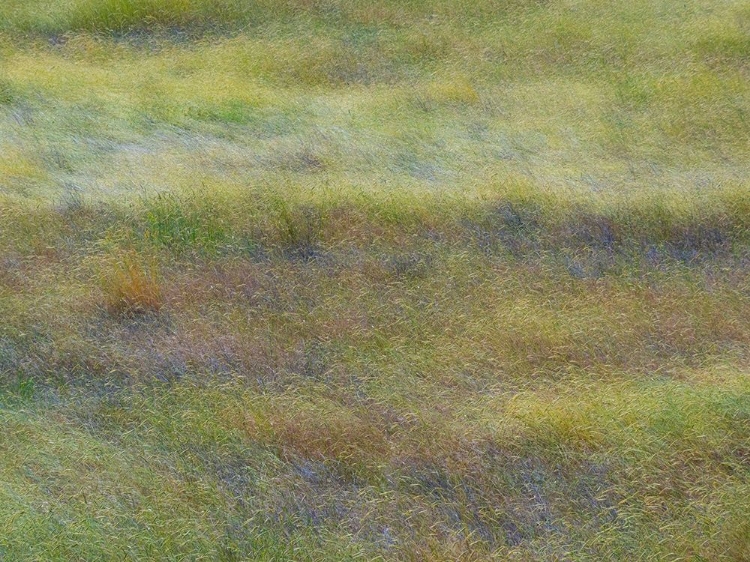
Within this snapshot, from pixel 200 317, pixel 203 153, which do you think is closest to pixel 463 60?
pixel 203 153

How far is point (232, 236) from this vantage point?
8445 mm

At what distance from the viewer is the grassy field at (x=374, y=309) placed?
15.6 feet

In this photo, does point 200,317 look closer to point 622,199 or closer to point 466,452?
point 466,452

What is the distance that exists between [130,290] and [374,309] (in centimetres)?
205

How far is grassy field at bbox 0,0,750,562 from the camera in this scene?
4.76 meters

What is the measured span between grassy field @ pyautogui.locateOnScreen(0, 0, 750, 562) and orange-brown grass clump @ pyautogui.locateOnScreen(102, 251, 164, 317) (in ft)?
0.16

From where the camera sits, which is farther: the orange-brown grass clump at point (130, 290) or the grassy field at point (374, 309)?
the orange-brown grass clump at point (130, 290)

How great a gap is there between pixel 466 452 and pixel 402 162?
240 inches

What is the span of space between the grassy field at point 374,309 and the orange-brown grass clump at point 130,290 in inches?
1.9

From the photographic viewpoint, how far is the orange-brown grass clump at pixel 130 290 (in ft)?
22.9

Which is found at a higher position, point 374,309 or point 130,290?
point 130,290

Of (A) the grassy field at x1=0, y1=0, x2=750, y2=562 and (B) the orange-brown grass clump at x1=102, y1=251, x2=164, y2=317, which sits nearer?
(A) the grassy field at x1=0, y1=0, x2=750, y2=562

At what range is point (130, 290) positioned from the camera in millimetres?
Answer: 7062

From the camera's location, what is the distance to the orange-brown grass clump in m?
6.97
